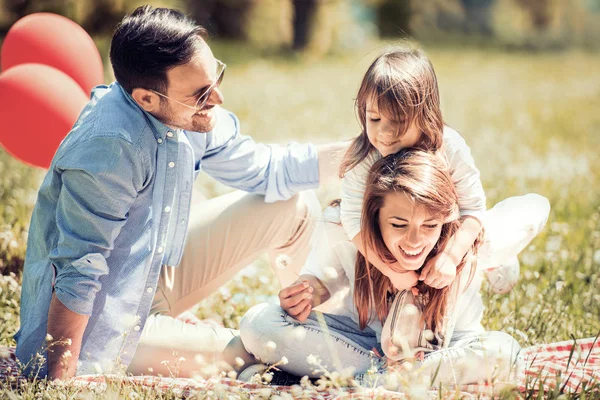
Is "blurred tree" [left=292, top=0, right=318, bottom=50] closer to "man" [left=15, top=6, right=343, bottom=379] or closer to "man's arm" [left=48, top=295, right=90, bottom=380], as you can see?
"man" [left=15, top=6, right=343, bottom=379]

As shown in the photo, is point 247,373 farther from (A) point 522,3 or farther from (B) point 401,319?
(A) point 522,3

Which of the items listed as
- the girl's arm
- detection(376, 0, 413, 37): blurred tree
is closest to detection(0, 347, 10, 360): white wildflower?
the girl's arm

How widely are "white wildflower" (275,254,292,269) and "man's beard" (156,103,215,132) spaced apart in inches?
26.2

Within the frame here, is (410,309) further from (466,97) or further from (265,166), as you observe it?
(466,97)

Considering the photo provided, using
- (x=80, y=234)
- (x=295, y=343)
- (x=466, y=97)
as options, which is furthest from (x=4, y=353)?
(x=466, y=97)

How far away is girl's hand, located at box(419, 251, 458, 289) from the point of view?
249cm

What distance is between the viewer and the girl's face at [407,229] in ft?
7.92

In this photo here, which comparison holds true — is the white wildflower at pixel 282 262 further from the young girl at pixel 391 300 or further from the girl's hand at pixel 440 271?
the girl's hand at pixel 440 271

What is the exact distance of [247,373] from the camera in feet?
8.70

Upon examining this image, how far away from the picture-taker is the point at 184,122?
2648 mm

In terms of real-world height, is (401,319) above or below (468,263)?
below

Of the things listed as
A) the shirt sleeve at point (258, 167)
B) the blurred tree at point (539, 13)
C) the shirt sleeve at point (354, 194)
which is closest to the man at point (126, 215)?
the shirt sleeve at point (258, 167)

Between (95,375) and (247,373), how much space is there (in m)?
0.54

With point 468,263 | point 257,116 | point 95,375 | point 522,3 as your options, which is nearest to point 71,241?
point 95,375
